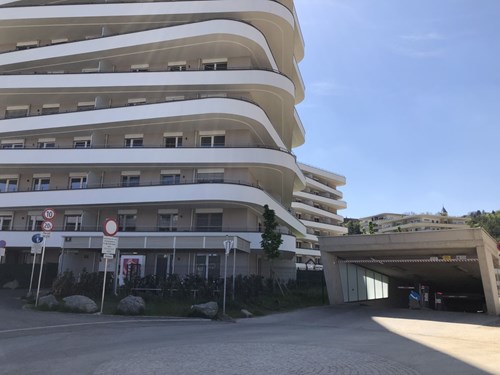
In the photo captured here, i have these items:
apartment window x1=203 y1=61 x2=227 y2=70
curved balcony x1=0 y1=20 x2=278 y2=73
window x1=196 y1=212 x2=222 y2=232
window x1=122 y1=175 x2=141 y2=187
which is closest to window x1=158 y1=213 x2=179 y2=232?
window x1=196 y1=212 x2=222 y2=232

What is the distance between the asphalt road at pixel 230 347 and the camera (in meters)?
8.50

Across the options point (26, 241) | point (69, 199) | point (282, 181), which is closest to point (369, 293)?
point (282, 181)

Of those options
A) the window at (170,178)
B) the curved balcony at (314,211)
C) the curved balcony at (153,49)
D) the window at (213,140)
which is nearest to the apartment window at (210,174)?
the window at (170,178)

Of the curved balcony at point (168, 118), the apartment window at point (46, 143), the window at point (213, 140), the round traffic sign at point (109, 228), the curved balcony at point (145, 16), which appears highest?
the curved balcony at point (145, 16)

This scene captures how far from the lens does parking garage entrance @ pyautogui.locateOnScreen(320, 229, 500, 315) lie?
2336 cm

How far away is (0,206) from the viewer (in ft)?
120

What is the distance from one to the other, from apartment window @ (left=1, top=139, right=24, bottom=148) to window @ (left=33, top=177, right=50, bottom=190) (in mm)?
3429

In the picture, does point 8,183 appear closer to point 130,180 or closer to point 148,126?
point 130,180

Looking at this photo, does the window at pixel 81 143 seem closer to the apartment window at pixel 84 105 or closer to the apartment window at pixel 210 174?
the apartment window at pixel 84 105

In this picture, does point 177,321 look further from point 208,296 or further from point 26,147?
point 26,147

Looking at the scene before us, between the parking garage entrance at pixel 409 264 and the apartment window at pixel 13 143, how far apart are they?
27.5 m

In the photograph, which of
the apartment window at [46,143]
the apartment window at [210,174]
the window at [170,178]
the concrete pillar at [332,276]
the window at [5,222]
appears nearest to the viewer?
the concrete pillar at [332,276]

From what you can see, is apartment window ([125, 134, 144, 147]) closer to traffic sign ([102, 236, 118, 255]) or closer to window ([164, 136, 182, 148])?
window ([164, 136, 182, 148])

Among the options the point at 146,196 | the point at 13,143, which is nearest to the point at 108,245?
the point at 146,196
